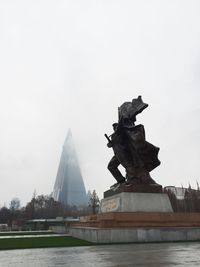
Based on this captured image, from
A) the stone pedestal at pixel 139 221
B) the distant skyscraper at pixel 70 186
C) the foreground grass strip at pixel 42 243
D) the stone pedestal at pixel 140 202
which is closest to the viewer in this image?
the foreground grass strip at pixel 42 243

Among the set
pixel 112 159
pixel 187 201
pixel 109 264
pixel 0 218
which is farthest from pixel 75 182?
pixel 109 264

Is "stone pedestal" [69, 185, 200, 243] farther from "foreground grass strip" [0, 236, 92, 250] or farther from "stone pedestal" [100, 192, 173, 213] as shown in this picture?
"foreground grass strip" [0, 236, 92, 250]

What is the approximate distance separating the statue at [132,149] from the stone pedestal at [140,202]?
956 millimetres

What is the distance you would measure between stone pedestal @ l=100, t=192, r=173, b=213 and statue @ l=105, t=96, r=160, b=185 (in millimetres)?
956

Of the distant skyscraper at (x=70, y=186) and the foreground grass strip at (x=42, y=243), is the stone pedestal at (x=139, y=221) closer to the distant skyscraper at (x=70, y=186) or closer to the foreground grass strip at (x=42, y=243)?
the foreground grass strip at (x=42, y=243)

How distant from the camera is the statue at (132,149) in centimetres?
1950

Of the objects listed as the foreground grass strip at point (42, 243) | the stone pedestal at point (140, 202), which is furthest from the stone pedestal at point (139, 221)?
the foreground grass strip at point (42, 243)

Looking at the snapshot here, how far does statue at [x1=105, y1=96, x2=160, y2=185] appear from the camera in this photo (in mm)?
19500

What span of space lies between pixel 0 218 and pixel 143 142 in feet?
247

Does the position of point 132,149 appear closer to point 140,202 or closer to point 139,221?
point 140,202

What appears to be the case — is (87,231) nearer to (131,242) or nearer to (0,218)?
(131,242)

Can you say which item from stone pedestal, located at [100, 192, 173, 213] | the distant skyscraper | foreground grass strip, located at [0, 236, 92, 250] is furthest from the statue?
the distant skyscraper

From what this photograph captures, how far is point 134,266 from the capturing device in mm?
7406

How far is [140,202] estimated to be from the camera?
18000 mm
